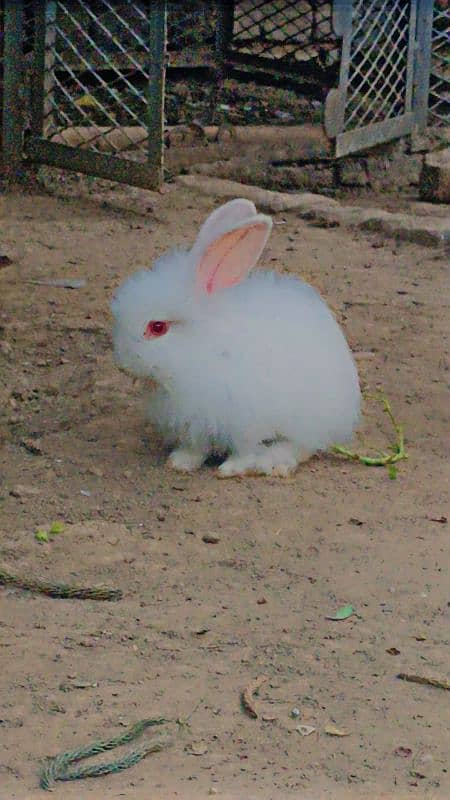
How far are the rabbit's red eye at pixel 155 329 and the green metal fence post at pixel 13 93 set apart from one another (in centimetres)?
382

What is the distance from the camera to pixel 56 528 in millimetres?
3854

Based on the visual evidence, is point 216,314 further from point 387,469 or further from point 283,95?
point 283,95

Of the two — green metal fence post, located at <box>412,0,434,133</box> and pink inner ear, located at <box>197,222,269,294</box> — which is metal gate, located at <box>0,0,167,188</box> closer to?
green metal fence post, located at <box>412,0,434,133</box>

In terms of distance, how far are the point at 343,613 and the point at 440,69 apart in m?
6.64

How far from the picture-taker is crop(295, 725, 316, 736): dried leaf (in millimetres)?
→ 2814

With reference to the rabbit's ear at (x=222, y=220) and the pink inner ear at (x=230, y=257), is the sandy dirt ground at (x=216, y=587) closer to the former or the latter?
the pink inner ear at (x=230, y=257)

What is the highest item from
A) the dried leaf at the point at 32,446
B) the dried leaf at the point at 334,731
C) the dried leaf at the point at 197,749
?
the dried leaf at the point at 32,446

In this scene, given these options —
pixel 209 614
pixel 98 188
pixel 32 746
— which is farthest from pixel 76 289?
pixel 32 746

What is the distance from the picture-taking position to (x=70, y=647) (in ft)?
10.4

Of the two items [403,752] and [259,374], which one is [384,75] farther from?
[403,752]

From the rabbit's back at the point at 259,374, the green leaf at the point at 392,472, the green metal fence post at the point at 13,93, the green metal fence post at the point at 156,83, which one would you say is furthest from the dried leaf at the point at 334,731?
the green metal fence post at the point at 13,93

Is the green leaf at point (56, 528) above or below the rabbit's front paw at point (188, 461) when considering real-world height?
below

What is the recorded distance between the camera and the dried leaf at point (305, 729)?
281 cm

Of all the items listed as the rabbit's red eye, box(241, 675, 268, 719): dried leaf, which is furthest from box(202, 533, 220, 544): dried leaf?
box(241, 675, 268, 719): dried leaf
